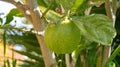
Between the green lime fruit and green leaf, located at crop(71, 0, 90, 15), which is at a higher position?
green leaf, located at crop(71, 0, 90, 15)

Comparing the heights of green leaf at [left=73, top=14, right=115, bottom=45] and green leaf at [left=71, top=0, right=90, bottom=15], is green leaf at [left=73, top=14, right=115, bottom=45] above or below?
below

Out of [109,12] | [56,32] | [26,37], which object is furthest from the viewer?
[26,37]

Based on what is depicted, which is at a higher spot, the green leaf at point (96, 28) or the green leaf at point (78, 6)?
the green leaf at point (78, 6)

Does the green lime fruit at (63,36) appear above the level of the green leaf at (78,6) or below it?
below

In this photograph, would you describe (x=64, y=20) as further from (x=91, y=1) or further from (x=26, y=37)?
(x=26, y=37)

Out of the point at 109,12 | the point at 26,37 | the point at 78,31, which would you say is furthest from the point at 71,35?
the point at 26,37
